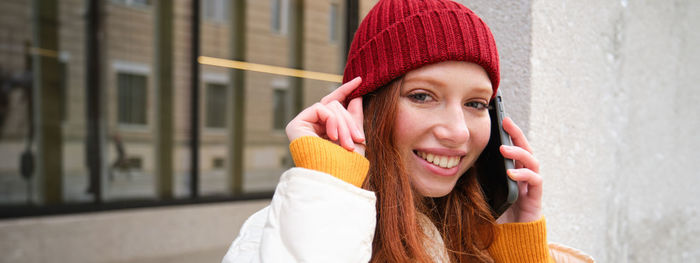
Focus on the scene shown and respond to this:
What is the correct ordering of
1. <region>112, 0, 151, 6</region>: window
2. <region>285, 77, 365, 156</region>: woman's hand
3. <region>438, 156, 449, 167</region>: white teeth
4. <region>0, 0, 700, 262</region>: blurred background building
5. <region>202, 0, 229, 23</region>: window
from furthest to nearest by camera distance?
<region>202, 0, 229, 23</region>: window, <region>112, 0, 151, 6</region>: window, <region>0, 0, 700, 262</region>: blurred background building, <region>438, 156, 449, 167</region>: white teeth, <region>285, 77, 365, 156</region>: woman's hand

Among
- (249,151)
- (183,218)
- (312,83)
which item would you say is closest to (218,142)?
(249,151)

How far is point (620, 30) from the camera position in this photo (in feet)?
6.26

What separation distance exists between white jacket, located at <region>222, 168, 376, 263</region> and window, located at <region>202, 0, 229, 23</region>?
18.8 feet

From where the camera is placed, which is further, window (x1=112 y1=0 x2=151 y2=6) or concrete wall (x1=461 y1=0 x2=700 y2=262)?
window (x1=112 y1=0 x2=151 y2=6)

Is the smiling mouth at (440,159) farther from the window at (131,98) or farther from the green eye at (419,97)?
the window at (131,98)

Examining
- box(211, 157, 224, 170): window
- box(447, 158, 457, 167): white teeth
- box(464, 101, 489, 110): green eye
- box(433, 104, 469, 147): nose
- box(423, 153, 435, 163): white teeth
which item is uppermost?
box(464, 101, 489, 110): green eye

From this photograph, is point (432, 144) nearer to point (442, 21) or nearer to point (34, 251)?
point (442, 21)

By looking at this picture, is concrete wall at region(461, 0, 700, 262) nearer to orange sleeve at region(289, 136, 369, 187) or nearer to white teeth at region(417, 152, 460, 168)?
white teeth at region(417, 152, 460, 168)

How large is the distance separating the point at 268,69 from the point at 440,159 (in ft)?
19.0

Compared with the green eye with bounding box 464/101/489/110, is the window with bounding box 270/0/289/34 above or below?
above

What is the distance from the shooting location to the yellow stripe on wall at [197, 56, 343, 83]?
6070 mm

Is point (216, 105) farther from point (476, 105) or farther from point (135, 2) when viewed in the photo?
point (476, 105)

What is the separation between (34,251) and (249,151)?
2.99m

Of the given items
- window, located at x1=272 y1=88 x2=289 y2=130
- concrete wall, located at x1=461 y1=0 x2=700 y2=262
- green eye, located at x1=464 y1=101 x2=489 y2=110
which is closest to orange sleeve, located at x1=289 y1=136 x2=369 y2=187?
green eye, located at x1=464 y1=101 x2=489 y2=110
